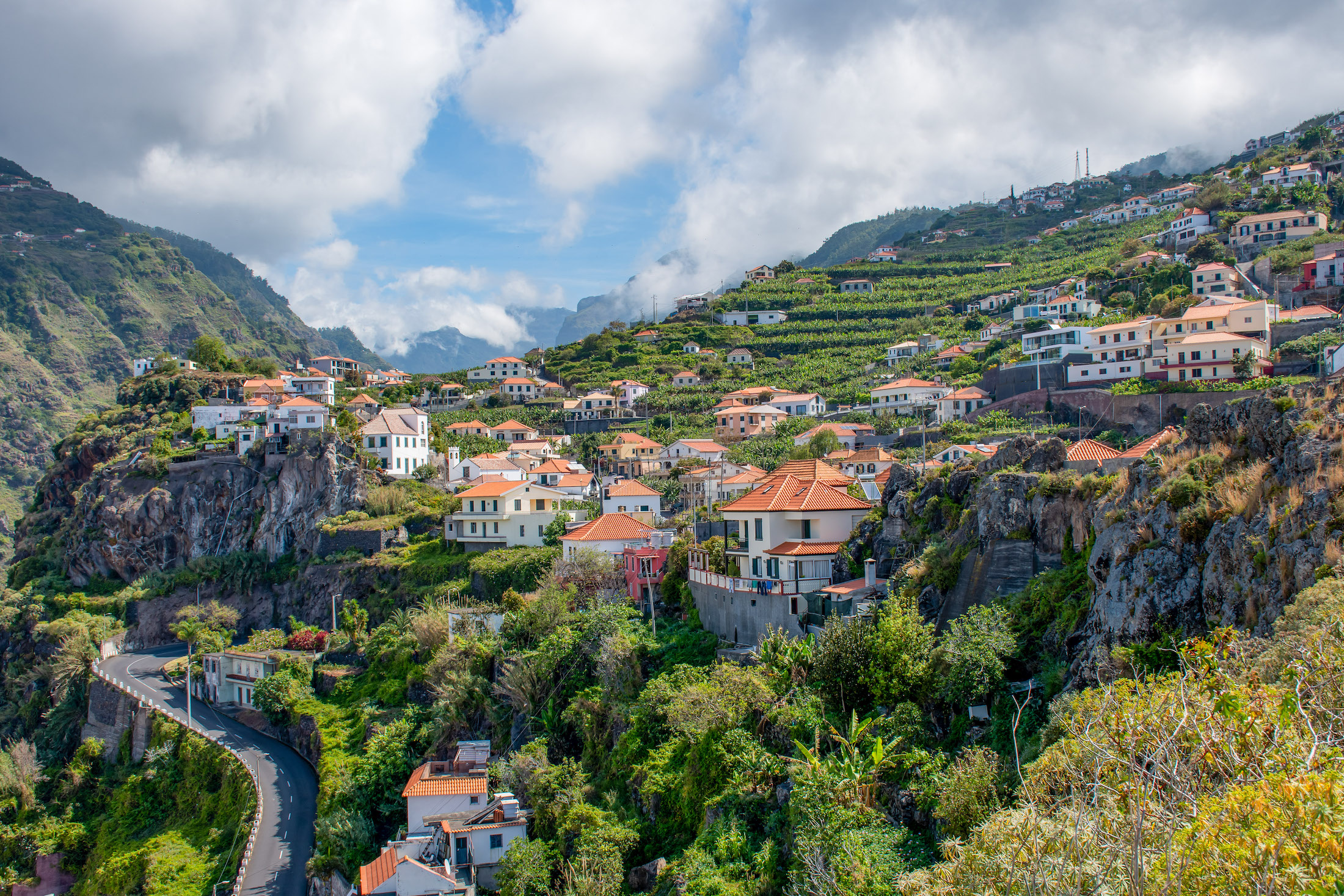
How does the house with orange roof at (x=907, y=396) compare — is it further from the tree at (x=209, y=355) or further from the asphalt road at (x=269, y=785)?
the tree at (x=209, y=355)

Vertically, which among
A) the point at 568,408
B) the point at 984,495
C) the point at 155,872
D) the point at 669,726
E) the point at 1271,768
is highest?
the point at 568,408

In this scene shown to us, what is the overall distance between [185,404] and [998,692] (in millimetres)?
76066

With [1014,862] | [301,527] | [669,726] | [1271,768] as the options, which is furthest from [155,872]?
[1271,768]

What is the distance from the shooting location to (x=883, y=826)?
18734 mm

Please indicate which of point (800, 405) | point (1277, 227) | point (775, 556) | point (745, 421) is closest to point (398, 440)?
point (745, 421)

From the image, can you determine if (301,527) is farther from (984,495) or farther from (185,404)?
(984,495)

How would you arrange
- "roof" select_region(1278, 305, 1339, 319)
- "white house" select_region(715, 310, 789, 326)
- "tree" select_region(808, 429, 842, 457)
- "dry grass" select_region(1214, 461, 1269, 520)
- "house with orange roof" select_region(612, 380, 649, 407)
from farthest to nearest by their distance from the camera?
1. "white house" select_region(715, 310, 789, 326)
2. "house with orange roof" select_region(612, 380, 649, 407)
3. "tree" select_region(808, 429, 842, 457)
4. "roof" select_region(1278, 305, 1339, 319)
5. "dry grass" select_region(1214, 461, 1269, 520)

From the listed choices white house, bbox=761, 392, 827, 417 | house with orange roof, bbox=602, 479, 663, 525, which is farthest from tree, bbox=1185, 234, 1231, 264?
house with orange roof, bbox=602, 479, 663, 525

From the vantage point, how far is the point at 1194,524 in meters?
17.1

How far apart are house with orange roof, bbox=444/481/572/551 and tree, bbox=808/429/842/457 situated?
1851cm

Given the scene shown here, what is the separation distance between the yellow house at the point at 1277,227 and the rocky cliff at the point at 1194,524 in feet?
236

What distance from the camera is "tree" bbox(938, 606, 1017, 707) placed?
19.8 m

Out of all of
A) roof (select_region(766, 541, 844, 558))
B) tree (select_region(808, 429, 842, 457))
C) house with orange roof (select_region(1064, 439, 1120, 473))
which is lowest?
roof (select_region(766, 541, 844, 558))

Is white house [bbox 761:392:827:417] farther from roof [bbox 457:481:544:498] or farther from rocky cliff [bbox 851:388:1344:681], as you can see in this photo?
rocky cliff [bbox 851:388:1344:681]
